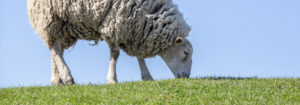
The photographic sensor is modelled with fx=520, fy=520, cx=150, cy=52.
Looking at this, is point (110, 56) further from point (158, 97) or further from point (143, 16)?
point (158, 97)

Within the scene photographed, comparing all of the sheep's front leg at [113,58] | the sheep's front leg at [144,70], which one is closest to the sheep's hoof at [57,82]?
the sheep's front leg at [113,58]

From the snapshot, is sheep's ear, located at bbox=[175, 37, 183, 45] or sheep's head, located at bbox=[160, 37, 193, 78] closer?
sheep's ear, located at bbox=[175, 37, 183, 45]

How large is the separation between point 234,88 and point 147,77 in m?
3.38

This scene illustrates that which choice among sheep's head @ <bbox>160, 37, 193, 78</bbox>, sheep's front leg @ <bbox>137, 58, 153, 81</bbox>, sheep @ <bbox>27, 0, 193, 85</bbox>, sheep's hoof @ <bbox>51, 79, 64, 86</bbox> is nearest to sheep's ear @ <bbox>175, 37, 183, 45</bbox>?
sheep @ <bbox>27, 0, 193, 85</bbox>

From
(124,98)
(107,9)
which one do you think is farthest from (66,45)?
(124,98)

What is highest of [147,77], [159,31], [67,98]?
[159,31]

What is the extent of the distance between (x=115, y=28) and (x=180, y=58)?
1.93 meters

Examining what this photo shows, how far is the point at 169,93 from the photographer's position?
9.77m

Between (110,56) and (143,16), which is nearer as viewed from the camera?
(143,16)

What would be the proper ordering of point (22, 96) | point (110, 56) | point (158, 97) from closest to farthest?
1. point (158, 97)
2. point (22, 96)
3. point (110, 56)

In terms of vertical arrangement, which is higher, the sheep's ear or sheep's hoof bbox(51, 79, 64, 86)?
the sheep's ear

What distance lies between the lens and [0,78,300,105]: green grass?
928 centimetres

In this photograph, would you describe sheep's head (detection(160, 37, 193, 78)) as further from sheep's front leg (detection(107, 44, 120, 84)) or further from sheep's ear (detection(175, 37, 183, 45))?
sheep's front leg (detection(107, 44, 120, 84))

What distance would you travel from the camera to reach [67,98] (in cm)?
955
